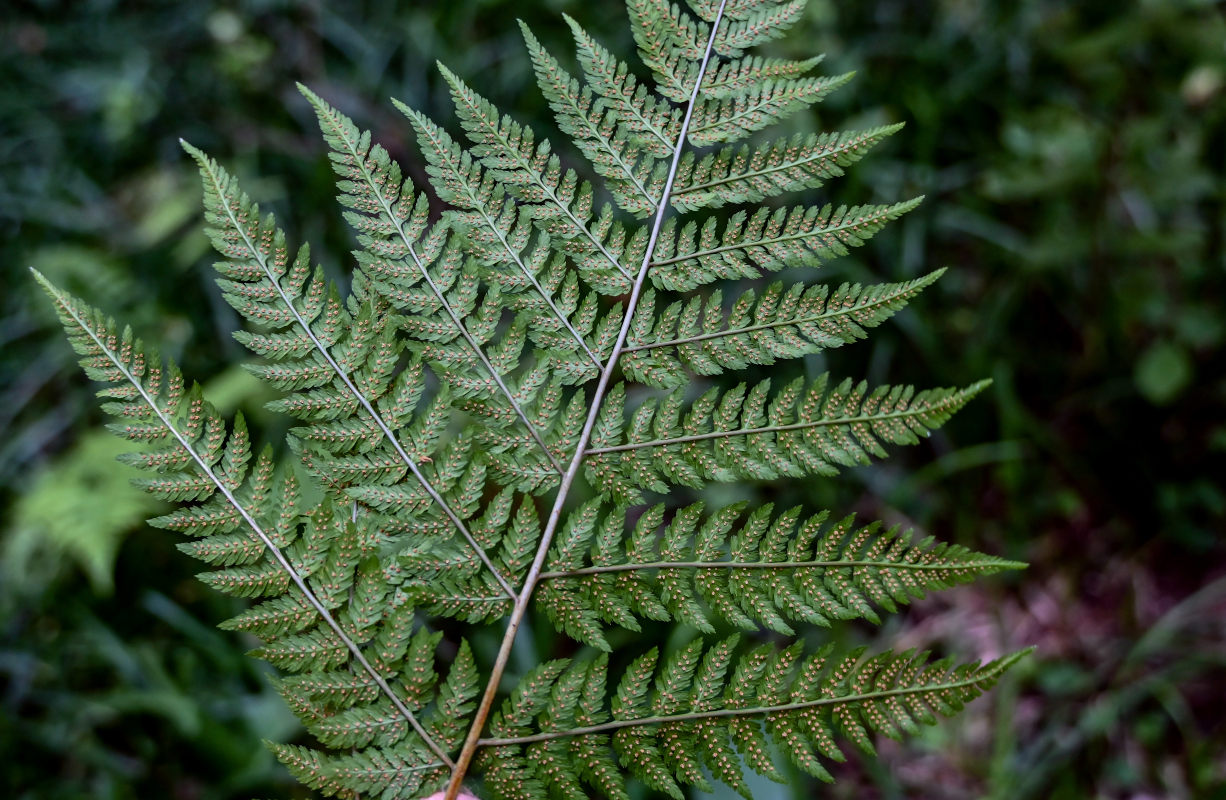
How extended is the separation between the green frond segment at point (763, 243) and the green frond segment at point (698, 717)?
496 mm

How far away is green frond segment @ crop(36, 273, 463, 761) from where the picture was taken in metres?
0.98

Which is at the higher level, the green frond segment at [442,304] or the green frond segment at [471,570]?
the green frond segment at [442,304]

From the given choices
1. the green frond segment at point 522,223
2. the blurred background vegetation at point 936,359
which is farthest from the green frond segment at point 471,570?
the blurred background vegetation at point 936,359

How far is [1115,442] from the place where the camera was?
10.8 feet

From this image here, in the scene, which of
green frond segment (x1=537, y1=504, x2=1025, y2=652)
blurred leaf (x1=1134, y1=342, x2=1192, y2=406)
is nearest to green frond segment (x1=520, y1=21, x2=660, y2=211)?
green frond segment (x1=537, y1=504, x2=1025, y2=652)

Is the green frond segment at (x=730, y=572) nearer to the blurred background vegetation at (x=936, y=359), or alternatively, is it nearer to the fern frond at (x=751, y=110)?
the fern frond at (x=751, y=110)

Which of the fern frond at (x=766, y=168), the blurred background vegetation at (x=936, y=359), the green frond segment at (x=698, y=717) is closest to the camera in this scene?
the green frond segment at (x=698, y=717)

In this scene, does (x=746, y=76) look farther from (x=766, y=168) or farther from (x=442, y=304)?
(x=442, y=304)

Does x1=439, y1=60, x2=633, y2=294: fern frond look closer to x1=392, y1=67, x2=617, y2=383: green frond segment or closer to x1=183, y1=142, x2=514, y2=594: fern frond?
x1=392, y1=67, x2=617, y2=383: green frond segment

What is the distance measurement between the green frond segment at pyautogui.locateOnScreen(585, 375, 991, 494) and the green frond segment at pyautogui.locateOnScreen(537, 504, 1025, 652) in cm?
6

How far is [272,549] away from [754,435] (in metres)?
0.64

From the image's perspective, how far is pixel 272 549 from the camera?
1.00m

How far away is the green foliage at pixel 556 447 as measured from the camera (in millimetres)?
985

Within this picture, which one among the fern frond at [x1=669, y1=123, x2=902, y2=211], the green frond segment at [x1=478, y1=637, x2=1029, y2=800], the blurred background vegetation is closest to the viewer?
the green frond segment at [x1=478, y1=637, x2=1029, y2=800]
